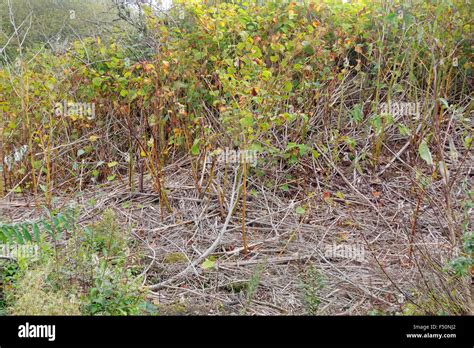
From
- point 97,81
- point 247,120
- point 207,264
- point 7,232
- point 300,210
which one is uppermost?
point 97,81


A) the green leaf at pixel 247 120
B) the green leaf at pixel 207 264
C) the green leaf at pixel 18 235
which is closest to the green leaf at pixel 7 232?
the green leaf at pixel 18 235

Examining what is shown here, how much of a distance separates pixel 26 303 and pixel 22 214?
5.65 feet

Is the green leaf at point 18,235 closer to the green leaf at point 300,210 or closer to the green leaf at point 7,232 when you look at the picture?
the green leaf at point 7,232

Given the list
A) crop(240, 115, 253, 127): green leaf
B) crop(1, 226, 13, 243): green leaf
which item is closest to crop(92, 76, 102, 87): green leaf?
crop(240, 115, 253, 127): green leaf

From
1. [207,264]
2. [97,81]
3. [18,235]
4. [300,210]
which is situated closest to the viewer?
[18,235]

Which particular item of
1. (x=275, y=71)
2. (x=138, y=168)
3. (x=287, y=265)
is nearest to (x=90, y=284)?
(x=287, y=265)

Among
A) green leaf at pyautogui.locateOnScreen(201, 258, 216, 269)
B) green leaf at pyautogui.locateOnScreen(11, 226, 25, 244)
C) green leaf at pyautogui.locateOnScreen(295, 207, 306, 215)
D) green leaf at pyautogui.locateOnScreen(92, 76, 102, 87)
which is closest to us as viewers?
green leaf at pyautogui.locateOnScreen(11, 226, 25, 244)

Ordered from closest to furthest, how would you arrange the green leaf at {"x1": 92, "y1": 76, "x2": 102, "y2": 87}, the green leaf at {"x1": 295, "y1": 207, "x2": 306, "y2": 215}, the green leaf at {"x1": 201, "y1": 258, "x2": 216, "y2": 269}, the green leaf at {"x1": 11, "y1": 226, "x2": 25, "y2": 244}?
1. the green leaf at {"x1": 11, "y1": 226, "x2": 25, "y2": 244}
2. the green leaf at {"x1": 201, "y1": 258, "x2": 216, "y2": 269}
3. the green leaf at {"x1": 295, "y1": 207, "x2": 306, "y2": 215}
4. the green leaf at {"x1": 92, "y1": 76, "x2": 102, "y2": 87}

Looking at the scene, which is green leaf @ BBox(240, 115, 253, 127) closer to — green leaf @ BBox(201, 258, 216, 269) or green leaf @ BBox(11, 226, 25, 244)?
green leaf @ BBox(201, 258, 216, 269)

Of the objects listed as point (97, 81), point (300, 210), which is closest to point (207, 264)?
point (300, 210)

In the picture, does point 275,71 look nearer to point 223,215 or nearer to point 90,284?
point 223,215

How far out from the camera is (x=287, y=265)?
10.6ft

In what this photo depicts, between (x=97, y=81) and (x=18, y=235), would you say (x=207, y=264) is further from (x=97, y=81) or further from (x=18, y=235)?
(x=97, y=81)

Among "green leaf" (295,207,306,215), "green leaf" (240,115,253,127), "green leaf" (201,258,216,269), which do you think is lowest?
"green leaf" (201,258,216,269)
